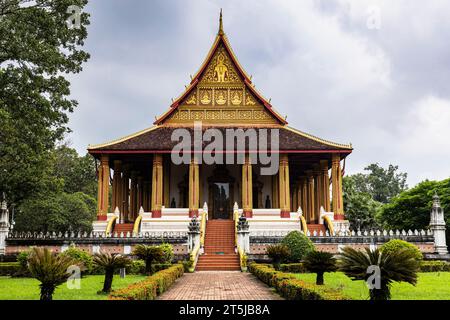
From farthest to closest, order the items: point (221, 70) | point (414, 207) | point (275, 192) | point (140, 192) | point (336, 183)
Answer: point (140, 192), point (414, 207), point (221, 70), point (275, 192), point (336, 183)

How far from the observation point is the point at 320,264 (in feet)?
45.1

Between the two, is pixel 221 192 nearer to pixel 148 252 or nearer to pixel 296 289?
pixel 148 252

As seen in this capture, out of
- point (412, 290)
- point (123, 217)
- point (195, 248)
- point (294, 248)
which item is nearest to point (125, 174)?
point (123, 217)

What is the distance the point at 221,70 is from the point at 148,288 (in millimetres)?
24540

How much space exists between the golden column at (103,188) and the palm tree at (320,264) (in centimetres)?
1777

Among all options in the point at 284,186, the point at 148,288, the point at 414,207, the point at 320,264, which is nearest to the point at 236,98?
the point at 284,186

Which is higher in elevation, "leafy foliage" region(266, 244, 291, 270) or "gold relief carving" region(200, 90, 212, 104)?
"gold relief carving" region(200, 90, 212, 104)

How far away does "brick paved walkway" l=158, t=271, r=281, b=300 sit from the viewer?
1237 cm

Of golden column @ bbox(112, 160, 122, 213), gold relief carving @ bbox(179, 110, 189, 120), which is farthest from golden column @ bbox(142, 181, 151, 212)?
gold relief carving @ bbox(179, 110, 189, 120)

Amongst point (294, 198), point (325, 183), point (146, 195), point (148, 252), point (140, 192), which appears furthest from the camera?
point (294, 198)

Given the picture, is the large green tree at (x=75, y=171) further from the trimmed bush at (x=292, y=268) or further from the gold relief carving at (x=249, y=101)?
the trimmed bush at (x=292, y=268)

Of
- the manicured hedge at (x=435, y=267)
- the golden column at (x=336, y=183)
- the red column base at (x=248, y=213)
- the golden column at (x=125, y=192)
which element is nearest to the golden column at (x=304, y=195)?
the golden column at (x=336, y=183)

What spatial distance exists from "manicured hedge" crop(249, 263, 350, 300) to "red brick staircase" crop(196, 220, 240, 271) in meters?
5.33

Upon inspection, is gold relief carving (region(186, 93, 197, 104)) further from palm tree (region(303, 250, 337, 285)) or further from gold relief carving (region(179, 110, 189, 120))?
palm tree (region(303, 250, 337, 285))
